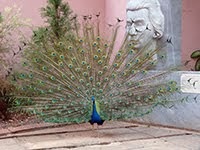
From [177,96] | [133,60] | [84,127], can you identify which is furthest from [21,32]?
[177,96]

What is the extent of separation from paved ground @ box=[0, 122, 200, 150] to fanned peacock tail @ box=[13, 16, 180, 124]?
35cm

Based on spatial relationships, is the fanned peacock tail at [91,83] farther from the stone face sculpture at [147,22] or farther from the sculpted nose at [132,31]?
the stone face sculpture at [147,22]

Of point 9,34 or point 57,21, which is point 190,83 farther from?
point 9,34

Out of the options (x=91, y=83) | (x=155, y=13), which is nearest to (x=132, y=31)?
(x=155, y=13)

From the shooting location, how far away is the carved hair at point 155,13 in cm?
606

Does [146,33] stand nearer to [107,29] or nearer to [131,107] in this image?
[131,107]

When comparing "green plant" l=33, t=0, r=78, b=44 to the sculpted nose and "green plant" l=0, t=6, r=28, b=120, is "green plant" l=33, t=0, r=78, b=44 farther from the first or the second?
the sculpted nose

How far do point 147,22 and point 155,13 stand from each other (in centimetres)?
22

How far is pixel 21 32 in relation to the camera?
7.26m

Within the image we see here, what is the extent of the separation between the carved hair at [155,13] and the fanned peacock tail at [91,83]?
36.6 inches

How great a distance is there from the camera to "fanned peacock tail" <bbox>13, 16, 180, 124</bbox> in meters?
5.00

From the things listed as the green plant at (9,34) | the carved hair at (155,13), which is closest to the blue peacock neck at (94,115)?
the carved hair at (155,13)

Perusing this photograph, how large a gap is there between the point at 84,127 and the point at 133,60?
1.60 m

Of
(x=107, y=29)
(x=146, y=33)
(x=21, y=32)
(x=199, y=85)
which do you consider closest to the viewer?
(x=199, y=85)
